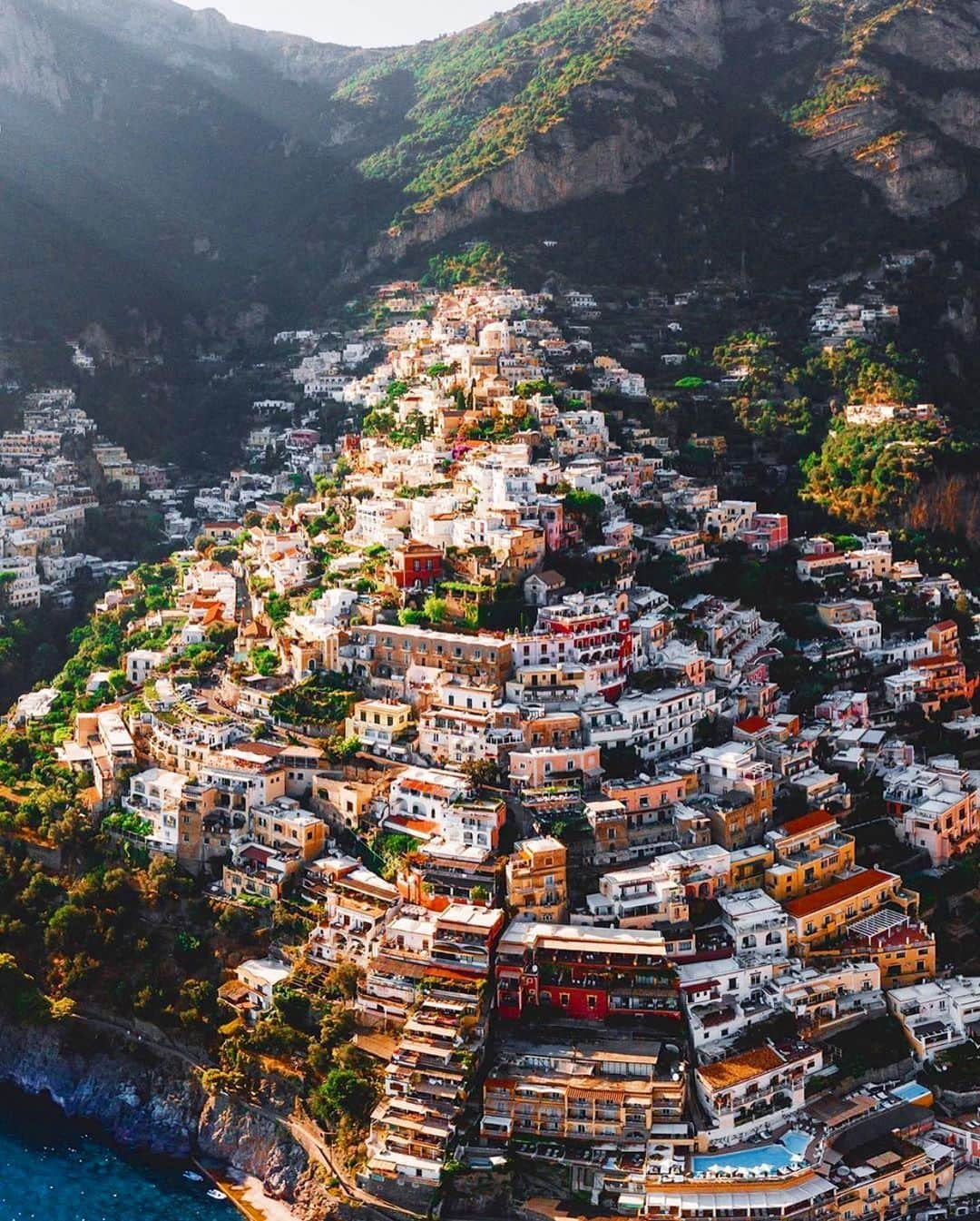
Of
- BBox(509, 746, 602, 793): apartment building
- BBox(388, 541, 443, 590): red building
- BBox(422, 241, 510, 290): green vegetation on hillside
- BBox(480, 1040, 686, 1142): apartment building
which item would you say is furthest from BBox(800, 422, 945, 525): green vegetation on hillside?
BBox(480, 1040, 686, 1142): apartment building

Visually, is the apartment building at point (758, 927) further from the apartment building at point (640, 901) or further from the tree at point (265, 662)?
the tree at point (265, 662)

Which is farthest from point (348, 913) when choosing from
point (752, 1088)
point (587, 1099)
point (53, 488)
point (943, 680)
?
point (53, 488)

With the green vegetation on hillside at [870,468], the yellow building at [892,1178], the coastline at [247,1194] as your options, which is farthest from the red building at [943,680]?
the coastline at [247,1194]

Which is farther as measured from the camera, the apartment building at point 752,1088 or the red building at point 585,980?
the red building at point 585,980

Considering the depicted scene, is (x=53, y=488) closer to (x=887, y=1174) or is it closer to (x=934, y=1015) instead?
(x=934, y=1015)

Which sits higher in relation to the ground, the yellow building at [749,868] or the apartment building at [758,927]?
the yellow building at [749,868]

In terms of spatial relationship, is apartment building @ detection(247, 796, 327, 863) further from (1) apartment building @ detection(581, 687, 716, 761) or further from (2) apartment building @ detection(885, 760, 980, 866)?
(2) apartment building @ detection(885, 760, 980, 866)

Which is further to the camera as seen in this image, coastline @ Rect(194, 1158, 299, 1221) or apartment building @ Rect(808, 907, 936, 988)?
apartment building @ Rect(808, 907, 936, 988)

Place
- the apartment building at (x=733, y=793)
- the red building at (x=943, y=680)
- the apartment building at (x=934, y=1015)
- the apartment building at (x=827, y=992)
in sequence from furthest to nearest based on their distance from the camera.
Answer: the red building at (x=943, y=680)
the apartment building at (x=733, y=793)
the apartment building at (x=934, y=1015)
the apartment building at (x=827, y=992)
